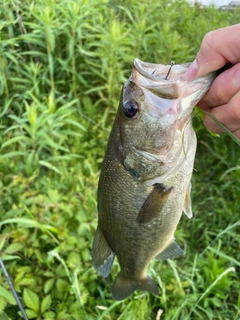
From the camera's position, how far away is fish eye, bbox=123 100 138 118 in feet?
4.53

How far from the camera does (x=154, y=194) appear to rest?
4.78 ft

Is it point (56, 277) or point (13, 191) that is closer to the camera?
point (56, 277)

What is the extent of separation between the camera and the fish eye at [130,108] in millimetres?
1381

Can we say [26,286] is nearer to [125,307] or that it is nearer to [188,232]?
[125,307]

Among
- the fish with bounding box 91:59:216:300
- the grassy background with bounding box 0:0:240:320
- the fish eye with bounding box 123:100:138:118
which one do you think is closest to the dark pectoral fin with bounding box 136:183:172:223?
the fish with bounding box 91:59:216:300

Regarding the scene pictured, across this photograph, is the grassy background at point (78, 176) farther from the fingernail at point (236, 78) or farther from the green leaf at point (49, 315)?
the fingernail at point (236, 78)

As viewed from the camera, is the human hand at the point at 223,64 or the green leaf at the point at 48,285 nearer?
the human hand at the point at 223,64

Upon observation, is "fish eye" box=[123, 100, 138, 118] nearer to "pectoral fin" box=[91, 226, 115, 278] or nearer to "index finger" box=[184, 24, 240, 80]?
"index finger" box=[184, 24, 240, 80]

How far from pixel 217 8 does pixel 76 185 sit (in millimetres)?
3357

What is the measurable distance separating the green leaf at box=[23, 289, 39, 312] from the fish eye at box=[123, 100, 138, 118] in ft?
3.80

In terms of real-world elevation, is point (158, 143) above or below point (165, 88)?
below

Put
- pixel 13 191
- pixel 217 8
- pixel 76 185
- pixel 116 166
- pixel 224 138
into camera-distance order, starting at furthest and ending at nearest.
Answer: pixel 217 8 < pixel 224 138 < pixel 76 185 < pixel 13 191 < pixel 116 166

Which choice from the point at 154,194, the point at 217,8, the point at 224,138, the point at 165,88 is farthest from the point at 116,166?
the point at 217,8

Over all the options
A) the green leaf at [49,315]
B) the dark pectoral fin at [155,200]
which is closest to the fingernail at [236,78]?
the dark pectoral fin at [155,200]
